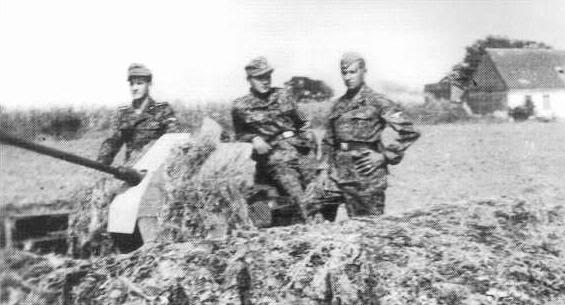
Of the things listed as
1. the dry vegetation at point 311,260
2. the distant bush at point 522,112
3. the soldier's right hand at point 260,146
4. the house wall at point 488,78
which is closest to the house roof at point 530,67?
the house wall at point 488,78

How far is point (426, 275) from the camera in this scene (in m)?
3.79

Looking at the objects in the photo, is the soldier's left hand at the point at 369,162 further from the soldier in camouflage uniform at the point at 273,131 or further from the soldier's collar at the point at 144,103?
the soldier's collar at the point at 144,103

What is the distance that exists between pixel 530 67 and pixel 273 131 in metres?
50.2

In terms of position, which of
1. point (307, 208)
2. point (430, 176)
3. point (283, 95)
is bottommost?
point (430, 176)

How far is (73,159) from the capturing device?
4.82 m

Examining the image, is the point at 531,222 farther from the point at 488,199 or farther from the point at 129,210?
the point at 129,210

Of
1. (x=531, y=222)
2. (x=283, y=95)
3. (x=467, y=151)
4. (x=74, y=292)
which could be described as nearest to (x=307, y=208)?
(x=283, y=95)

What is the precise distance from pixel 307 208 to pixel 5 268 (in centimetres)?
345

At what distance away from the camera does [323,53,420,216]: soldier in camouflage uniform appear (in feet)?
20.2

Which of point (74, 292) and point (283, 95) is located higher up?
point (283, 95)

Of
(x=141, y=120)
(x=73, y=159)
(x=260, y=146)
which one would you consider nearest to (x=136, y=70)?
(x=141, y=120)

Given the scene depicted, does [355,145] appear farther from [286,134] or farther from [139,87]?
[139,87]

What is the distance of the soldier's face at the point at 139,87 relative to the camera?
6629mm

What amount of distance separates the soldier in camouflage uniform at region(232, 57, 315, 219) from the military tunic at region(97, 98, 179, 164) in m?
0.71
